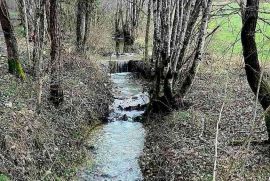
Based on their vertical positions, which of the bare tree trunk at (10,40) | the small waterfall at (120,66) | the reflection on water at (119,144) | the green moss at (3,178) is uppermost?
the bare tree trunk at (10,40)

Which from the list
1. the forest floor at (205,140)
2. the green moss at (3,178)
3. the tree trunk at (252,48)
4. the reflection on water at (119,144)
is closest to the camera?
the green moss at (3,178)

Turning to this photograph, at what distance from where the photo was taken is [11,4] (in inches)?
1820

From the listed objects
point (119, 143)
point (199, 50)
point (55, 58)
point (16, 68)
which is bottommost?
point (119, 143)

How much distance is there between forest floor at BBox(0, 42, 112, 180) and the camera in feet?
29.5

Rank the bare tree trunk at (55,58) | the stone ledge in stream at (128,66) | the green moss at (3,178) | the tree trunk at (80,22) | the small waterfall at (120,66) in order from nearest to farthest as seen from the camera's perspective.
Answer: the green moss at (3,178) < the bare tree trunk at (55,58) < the tree trunk at (80,22) < the stone ledge in stream at (128,66) < the small waterfall at (120,66)

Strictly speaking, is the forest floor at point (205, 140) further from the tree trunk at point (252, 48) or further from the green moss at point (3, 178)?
the green moss at point (3, 178)

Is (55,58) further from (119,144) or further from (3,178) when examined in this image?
(3,178)

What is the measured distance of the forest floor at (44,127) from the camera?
29.5ft

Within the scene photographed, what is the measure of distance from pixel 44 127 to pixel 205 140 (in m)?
4.38

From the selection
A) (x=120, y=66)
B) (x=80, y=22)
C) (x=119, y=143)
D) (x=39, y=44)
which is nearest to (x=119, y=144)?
(x=119, y=143)

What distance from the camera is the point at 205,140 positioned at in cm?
1071

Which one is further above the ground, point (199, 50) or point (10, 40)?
point (10, 40)

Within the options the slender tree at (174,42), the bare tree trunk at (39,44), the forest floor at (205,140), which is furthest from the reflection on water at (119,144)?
Answer: the bare tree trunk at (39,44)

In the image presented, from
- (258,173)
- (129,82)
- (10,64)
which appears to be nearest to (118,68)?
(129,82)
